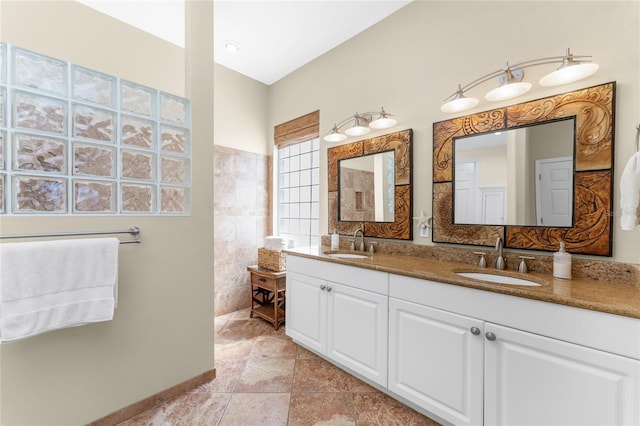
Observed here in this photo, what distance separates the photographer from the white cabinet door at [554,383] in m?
0.95

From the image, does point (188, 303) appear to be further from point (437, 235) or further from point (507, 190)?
point (507, 190)

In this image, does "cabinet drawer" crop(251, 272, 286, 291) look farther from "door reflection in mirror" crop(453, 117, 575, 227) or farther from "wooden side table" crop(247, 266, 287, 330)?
"door reflection in mirror" crop(453, 117, 575, 227)

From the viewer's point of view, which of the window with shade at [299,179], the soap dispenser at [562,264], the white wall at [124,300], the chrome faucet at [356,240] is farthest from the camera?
the window with shade at [299,179]

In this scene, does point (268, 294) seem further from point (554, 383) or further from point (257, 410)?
point (554, 383)

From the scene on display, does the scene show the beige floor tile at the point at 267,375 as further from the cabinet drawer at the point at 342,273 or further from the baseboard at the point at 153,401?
the cabinet drawer at the point at 342,273

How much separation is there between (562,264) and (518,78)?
1.11 metres

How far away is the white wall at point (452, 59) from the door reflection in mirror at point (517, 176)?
194 millimetres

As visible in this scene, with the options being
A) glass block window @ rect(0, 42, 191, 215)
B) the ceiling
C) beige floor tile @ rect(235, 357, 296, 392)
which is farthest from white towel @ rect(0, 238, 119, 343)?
the ceiling

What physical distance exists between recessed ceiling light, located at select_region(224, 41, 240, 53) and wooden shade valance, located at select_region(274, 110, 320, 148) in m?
0.90

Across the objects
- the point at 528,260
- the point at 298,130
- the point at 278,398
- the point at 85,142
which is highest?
the point at 298,130

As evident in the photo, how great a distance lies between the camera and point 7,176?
1.16 m

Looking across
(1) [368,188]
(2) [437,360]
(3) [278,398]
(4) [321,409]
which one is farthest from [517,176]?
(3) [278,398]

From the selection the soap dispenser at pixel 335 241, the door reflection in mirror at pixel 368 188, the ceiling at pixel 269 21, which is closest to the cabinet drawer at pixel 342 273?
the soap dispenser at pixel 335 241

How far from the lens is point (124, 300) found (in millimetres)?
1476
